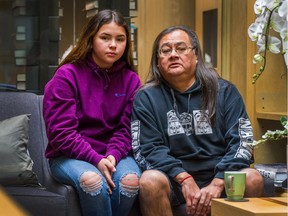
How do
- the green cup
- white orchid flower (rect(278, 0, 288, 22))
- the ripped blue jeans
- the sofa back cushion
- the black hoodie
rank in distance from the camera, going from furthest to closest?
the sofa back cushion → the black hoodie → the ripped blue jeans → the green cup → white orchid flower (rect(278, 0, 288, 22))

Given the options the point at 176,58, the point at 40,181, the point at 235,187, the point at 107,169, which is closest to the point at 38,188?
the point at 40,181

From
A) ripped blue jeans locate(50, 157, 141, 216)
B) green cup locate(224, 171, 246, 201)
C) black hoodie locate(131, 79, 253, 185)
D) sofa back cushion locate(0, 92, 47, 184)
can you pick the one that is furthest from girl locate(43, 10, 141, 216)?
green cup locate(224, 171, 246, 201)

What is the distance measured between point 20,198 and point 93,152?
338mm

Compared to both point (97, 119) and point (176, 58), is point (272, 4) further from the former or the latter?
point (97, 119)

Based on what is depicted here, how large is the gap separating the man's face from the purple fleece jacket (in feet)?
0.59

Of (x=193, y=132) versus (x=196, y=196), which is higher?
(x=193, y=132)

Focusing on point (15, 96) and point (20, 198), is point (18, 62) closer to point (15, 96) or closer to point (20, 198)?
point (15, 96)

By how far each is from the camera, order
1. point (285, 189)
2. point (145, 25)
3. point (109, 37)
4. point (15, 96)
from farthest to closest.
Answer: point (145, 25), point (15, 96), point (109, 37), point (285, 189)

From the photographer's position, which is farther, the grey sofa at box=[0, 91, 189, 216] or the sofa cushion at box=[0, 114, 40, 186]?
the sofa cushion at box=[0, 114, 40, 186]

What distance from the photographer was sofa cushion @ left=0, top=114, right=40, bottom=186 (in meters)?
2.45

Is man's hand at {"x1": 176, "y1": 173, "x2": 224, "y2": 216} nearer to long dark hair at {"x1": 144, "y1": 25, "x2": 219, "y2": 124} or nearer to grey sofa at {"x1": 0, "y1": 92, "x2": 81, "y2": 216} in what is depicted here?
long dark hair at {"x1": 144, "y1": 25, "x2": 219, "y2": 124}

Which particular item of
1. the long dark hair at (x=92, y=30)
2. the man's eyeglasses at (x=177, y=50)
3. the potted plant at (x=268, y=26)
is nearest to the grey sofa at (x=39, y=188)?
the long dark hair at (x=92, y=30)

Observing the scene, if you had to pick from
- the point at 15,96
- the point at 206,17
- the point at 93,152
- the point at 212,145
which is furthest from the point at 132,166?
the point at 206,17

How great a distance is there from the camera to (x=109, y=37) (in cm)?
246
